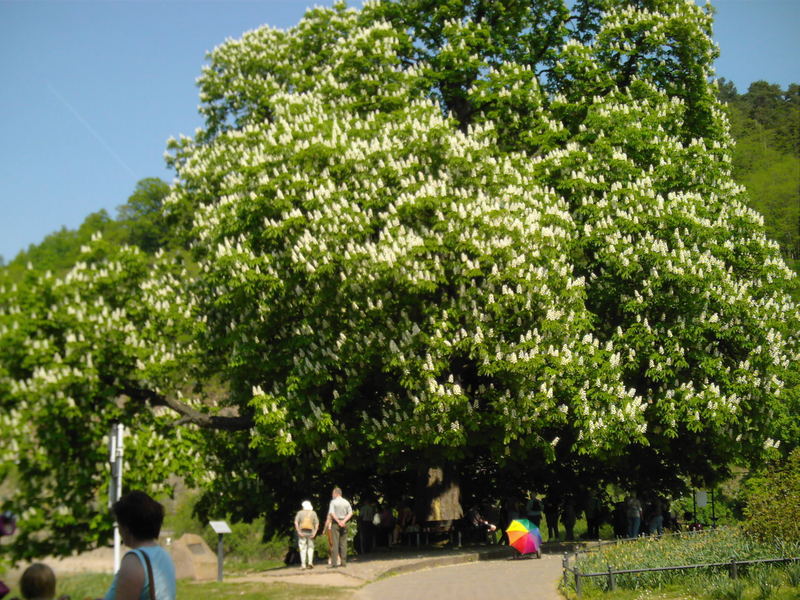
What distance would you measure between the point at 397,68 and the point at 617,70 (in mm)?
7189

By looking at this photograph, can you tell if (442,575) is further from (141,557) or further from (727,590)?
(141,557)

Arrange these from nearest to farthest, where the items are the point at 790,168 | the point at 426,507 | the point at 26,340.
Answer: the point at 26,340 → the point at 426,507 → the point at 790,168

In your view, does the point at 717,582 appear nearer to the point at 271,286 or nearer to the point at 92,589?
the point at 92,589

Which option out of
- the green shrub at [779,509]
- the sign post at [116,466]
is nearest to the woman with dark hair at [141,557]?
the sign post at [116,466]

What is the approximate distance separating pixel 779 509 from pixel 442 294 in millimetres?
9255

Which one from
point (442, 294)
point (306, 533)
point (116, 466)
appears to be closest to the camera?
point (116, 466)

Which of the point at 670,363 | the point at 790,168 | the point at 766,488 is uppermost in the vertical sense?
the point at 790,168

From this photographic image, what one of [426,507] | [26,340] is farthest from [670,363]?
[26,340]

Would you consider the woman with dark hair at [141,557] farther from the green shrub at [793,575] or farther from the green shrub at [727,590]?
the green shrub at [793,575]

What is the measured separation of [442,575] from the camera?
1911 cm

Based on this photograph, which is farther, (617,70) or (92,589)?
(617,70)

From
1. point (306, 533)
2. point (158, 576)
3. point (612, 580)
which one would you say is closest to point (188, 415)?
point (306, 533)

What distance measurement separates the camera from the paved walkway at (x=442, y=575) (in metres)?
16.0

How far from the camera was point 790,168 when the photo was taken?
3226 inches
